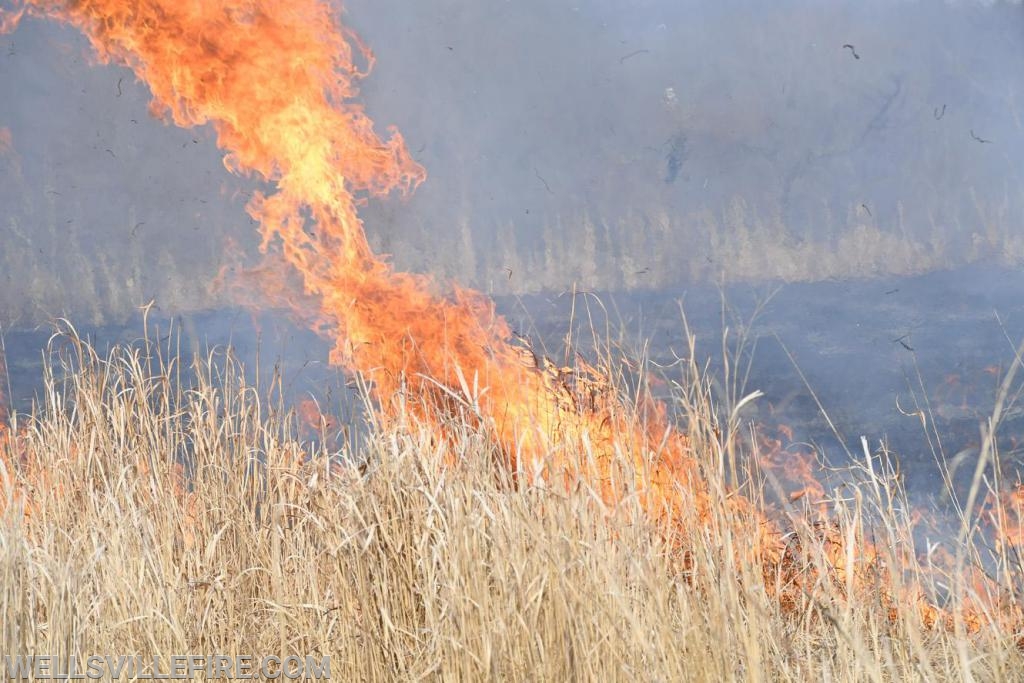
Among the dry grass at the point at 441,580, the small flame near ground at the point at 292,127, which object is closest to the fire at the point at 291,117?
the small flame near ground at the point at 292,127

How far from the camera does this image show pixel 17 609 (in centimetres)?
235

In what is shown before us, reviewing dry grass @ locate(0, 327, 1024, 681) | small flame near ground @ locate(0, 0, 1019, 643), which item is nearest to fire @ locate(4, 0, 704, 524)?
small flame near ground @ locate(0, 0, 1019, 643)

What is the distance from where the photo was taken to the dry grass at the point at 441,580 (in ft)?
6.80

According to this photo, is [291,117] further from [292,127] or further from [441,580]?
[441,580]

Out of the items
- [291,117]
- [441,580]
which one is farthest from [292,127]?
[441,580]

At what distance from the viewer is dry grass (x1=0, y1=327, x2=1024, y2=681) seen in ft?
6.80

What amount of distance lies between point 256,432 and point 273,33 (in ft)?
12.2

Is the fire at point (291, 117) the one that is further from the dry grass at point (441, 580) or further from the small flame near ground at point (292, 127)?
the dry grass at point (441, 580)

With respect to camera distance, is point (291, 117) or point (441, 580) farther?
point (291, 117)

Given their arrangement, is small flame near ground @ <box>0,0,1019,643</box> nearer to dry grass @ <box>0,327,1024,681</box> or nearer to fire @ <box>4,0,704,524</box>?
fire @ <box>4,0,704,524</box>

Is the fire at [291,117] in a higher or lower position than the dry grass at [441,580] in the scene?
higher

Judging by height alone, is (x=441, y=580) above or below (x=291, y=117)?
below

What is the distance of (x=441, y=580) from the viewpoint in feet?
7.79

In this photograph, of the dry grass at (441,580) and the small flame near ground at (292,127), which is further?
the small flame near ground at (292,127)
